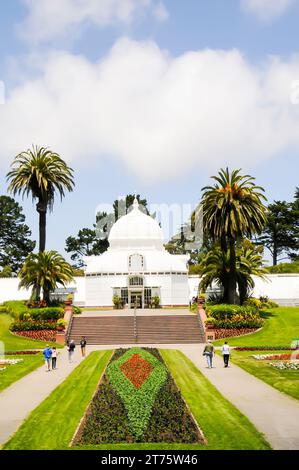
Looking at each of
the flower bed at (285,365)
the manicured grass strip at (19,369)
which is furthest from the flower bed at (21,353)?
the flower bed at (285,365)

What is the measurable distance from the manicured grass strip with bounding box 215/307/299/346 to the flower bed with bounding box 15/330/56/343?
14.2 meters

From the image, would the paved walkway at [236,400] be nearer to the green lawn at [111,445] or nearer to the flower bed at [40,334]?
the green lawn at [111,445]

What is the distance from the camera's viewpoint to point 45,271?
186 ft

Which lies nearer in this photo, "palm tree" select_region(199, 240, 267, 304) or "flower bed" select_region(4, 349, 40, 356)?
"flower bed" select_region(4, 349, 40, 356)

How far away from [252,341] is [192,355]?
10622mm

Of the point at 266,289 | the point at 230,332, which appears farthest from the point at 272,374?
the point at 266,289

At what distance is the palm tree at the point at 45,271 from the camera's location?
5666cm

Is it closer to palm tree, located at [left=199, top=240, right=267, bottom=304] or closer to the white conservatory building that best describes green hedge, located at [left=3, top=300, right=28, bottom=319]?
the white conservatory building

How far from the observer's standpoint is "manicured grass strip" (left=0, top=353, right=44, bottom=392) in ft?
88.2

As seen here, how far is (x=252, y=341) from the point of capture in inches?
1829

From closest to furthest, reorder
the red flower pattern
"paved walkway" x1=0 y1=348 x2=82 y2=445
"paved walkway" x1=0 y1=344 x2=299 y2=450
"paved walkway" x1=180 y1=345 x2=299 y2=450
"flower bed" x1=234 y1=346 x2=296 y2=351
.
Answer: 1. "paved walkway" x1=180 y1=345 x2=299 y2=450
2. "paved walkway" x1=0 y1=344 x2=299 y2=450
3. "paved walkway" x1=0 y1=348 x2=82 y2=445
4. the red flower pattern
5. "flower bed" x1=234 y1=346 x2=296 y2=351

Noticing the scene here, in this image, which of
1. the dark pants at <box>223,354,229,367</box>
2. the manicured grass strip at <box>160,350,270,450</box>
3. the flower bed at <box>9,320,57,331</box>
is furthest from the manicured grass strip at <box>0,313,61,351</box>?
the manicured grass strip at <box>160,350,270,450</box>

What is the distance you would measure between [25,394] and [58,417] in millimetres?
5494
